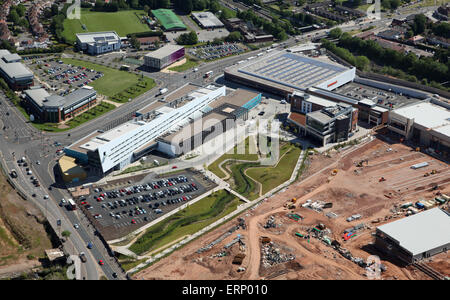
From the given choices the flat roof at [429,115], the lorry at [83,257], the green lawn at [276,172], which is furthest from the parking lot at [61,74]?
the flat roof at [429,115]

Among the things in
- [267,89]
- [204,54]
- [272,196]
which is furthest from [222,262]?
[204,54]

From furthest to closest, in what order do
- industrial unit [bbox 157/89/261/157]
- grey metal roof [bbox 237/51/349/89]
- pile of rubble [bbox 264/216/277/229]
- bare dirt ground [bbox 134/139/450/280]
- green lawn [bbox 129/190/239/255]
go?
grey metal roof [bbox 237/51/349/89] < industrial unit [bbox 157/89/261/157] < pile of rubble [bbox 264/216/277/229] < green lawn [bbox 129/190/239/255] < bare dirt ground [bbox 134/139/450/280]

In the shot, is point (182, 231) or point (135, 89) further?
point (135, 89)

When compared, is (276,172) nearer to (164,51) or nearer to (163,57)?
(163,57)

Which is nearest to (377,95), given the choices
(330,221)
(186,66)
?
(186,66)

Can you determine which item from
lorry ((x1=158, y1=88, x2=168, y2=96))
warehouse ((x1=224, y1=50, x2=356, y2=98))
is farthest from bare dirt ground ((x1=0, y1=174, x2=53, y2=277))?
warehouse ((x1=224, y1=50, x2=356, y2=98))

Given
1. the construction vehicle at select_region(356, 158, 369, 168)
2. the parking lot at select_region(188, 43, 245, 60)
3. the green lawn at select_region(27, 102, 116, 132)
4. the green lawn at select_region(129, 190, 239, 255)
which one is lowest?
the green lawn at select_region(129, 190, 239, 255)

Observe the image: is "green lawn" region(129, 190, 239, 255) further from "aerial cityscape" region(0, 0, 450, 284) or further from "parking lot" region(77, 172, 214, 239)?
"parking lot" region(77, 172, 214, 239)

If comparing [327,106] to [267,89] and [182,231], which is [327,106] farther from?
[182,231]
